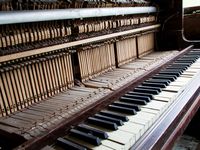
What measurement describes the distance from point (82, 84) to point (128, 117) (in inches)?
33.6

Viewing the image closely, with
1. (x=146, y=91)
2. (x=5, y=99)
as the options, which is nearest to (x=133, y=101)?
(x=146, y=91)

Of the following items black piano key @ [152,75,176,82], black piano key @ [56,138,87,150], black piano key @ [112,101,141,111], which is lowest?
black piano key @ [56,138,87,150]

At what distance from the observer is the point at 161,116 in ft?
5.48

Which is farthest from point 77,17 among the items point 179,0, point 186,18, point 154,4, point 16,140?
point 186,18

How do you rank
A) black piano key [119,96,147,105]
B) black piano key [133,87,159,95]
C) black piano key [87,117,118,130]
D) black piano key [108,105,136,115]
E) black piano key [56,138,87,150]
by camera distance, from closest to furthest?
black piano key [56,138,87,150]
black piano key [87,117,118,130]
black piano key [108,105,136,115]
black piano key [119,96,147,105]
black piano key [133,87,159,95]

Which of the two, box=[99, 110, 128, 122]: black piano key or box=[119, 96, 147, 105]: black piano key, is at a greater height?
box=[119, 96, 147, 105]: black piano key

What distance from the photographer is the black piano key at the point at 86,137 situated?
53.3 inches

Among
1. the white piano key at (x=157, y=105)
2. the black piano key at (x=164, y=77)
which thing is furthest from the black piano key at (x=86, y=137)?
the black piano key at (x=164, y=77)

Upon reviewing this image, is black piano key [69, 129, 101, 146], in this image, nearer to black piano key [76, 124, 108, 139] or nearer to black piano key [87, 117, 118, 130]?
black piano key [76, 124, 108, 139]

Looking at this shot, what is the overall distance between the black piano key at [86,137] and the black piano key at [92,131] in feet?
0.15

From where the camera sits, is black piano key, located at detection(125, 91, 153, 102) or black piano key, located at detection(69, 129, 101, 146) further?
black piano key, located at detection(125, 91, 153, 102)

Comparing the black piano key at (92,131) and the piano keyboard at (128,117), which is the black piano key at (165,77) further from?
the black piano key at (92,131)

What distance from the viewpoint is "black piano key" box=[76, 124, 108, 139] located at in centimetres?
142

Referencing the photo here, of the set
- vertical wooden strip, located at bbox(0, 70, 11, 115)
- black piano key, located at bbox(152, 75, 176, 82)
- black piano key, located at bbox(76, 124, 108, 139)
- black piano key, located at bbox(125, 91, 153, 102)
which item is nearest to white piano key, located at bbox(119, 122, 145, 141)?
black piano key, located at bbox(76, 124, 108, 139)
